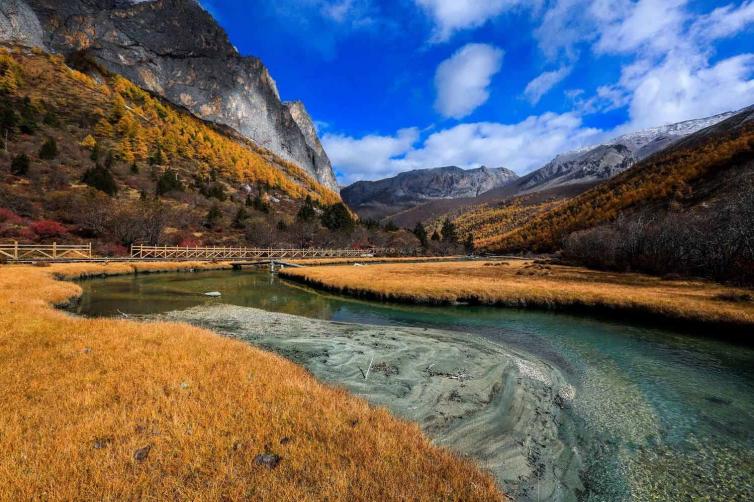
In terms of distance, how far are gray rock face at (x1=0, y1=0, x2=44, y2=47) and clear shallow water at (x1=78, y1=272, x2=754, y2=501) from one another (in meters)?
185

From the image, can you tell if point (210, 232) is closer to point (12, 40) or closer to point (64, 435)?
point (64, 435)

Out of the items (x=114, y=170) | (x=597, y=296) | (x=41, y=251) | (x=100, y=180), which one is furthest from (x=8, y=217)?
(x=597, y=296)

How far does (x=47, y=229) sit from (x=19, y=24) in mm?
145253

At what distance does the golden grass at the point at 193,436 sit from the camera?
4387 mm

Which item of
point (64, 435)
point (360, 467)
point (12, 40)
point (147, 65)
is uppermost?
point (147, 65)

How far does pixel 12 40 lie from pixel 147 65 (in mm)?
51364

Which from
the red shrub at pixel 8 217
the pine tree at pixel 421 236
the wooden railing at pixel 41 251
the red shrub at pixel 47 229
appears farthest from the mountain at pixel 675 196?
the red shrub at pixel 8 217

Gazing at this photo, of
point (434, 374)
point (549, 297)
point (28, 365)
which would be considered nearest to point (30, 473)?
point (28, 365)

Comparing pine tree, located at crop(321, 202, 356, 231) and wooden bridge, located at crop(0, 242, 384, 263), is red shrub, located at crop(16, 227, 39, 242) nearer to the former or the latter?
wooden bridge, located at crop(0, 242, 384, 263)

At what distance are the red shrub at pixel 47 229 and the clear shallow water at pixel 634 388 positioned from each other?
49240 millimetres

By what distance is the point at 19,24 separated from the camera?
137 m

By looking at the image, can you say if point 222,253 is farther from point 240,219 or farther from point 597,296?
point 597,296

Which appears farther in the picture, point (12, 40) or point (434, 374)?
point (12, 40)

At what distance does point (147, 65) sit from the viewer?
176875 mm
